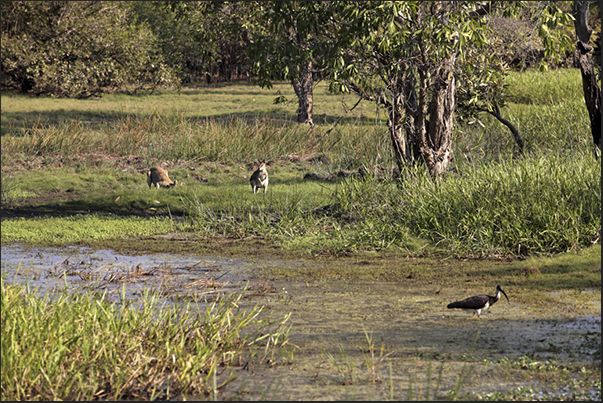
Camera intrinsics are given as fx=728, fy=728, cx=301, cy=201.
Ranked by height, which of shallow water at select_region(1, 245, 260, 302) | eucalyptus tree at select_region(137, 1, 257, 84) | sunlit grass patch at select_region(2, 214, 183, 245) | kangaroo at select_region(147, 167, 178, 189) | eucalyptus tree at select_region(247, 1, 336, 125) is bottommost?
sunlit grass patch at select_region(2, 214, 183, 245)

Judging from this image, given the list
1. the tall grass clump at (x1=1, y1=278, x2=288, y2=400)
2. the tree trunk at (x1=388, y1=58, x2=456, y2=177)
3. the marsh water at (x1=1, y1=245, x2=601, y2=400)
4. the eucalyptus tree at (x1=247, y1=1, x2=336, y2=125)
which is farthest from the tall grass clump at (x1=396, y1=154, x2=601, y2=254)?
the tall grass clump at (x1=1, y1=278, x2=288, y2=400)

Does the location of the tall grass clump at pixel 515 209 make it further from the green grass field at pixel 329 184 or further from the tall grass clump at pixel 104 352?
the tall grass clump at pixel 104 352

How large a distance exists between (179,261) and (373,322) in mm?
3634

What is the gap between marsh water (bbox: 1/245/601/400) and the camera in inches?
193

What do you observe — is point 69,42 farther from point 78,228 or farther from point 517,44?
point 517,44

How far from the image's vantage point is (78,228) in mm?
11664

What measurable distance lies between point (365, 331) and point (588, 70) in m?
8.84

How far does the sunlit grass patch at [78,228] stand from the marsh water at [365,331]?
1473mm

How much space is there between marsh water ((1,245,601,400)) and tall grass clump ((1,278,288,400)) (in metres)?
0.25

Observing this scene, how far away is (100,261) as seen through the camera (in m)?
9.35

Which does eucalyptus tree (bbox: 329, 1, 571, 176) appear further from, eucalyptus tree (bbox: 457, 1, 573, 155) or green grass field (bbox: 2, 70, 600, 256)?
green grass field (bbox: 2, 70, 600, 256)

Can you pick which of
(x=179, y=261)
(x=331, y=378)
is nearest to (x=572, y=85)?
(x=179, y=261)

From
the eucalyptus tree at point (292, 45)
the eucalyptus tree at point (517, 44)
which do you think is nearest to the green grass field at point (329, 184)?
the eucalyptus tree at point (517, 44)

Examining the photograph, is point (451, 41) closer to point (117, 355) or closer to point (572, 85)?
point (117, 355)
